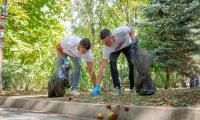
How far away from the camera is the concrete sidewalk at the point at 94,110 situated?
175 inches

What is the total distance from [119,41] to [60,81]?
4.71ft

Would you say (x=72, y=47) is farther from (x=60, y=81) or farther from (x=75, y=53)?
(x=60, y=81)

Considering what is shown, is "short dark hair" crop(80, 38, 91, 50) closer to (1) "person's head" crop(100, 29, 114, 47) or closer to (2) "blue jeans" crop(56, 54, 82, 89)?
(1) "person's head" crop(100, 29, 114, 47)

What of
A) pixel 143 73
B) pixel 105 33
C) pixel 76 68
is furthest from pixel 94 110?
pixel 76 68

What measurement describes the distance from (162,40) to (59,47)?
9.21 metres

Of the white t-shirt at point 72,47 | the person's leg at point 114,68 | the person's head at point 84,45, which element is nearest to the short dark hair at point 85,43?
the person's head at point 84,45

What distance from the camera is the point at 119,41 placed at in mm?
7301

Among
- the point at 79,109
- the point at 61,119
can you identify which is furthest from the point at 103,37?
the point at 61,119

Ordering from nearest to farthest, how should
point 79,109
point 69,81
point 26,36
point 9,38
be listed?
point 79,109 < point 69,81 < point 9,38 < point 26,36

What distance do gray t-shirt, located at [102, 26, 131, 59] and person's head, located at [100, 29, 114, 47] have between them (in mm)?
175

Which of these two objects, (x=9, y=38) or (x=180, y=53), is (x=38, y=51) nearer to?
(x=9, y=38)

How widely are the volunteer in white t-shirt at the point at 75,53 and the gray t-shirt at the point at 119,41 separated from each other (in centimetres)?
34

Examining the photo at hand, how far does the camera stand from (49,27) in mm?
16938

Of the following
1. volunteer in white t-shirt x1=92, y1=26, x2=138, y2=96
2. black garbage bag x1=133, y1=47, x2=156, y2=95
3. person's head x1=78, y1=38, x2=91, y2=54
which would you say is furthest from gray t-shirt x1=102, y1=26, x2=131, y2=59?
black garbage bag x1=133, y1=47, x2=156, y2=95
